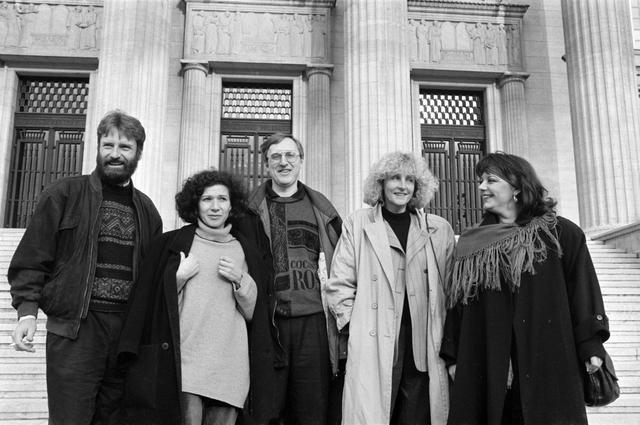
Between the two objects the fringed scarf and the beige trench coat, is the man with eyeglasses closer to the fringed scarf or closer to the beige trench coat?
the beige trench coat

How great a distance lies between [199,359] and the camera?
10.5 feet

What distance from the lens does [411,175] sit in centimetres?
375

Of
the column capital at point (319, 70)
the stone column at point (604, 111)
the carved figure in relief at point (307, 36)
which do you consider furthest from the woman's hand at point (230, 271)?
the carved figure in relief at point (307, 36)

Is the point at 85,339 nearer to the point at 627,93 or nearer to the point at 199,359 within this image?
the point at 199,359

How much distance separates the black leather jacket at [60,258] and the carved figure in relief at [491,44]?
47.9ft

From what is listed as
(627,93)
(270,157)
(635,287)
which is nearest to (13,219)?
(270,157)

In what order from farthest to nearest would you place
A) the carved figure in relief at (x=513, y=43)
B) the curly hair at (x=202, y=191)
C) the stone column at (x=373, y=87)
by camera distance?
1. the carved figure in relief at (x=513, y=43)
2. the stone column at (x=373, y=87)
3. the curly hair at (x=202, y=191)

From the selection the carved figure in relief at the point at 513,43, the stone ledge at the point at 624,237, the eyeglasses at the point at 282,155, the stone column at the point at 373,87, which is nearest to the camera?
the eyeglasses at the point at 282,155

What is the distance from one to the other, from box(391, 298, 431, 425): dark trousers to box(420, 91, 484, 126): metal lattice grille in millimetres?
13484

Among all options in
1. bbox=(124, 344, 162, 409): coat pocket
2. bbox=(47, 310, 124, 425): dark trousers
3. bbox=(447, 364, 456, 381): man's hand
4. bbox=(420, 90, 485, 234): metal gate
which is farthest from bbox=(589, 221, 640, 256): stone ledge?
bbox=(47, 310, 124, 425): dark trousers

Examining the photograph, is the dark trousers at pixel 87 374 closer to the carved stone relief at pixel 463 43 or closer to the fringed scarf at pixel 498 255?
the fringed scarf at pixel 498 255

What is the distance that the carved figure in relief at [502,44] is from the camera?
631 inches

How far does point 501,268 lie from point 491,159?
0.70 m

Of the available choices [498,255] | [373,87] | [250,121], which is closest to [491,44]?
[373,87]
